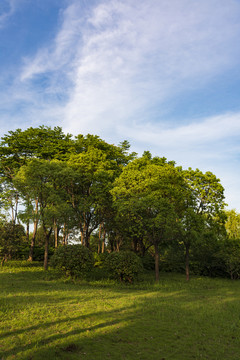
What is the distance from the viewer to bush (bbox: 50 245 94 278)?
731 inches

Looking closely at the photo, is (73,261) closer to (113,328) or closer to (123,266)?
(123,266)

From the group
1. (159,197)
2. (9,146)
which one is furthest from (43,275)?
(9,146)

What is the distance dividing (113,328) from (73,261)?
11.0 m

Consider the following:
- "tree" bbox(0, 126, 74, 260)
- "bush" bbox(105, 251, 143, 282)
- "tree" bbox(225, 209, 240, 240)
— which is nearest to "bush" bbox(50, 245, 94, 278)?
"bush" bbox(105, 251, 143, 282)

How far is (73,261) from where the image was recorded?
18.6 m

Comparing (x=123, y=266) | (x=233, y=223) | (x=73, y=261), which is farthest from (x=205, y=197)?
(x=233, y=223)

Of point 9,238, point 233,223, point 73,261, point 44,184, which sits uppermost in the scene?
point 44,184

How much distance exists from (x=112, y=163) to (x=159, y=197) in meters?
9.19

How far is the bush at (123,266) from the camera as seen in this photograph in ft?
62.0

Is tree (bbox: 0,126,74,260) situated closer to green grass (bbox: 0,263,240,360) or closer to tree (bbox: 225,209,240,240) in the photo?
green grass (bbox: 0,263,240,360)

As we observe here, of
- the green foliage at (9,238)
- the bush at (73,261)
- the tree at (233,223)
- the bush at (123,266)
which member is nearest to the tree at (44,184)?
the green foliage at (9,238)

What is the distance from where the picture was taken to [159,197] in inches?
810

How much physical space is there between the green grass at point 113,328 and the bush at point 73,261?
16.4 feet

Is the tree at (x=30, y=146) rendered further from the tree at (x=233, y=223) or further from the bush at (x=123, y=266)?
the tree at (x=233, y=223)
